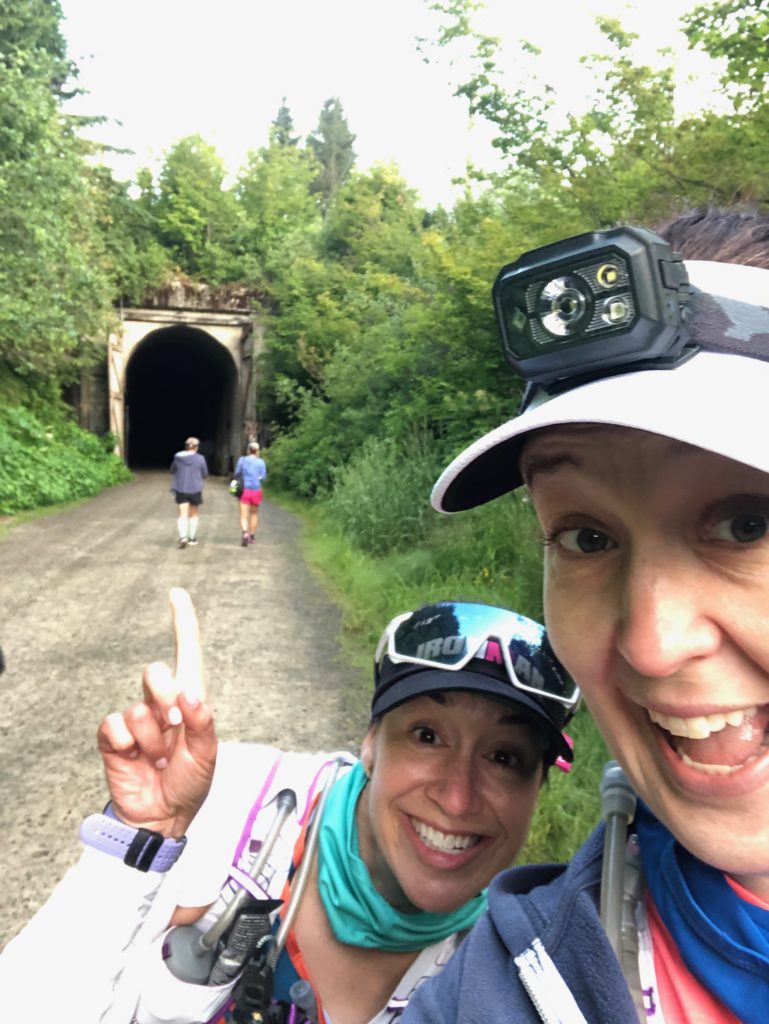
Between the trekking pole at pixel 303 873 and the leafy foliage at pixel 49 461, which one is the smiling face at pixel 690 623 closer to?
the trekking pole at pixel 303 873

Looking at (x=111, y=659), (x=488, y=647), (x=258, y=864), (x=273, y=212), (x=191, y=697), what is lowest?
(x=111, y=659)

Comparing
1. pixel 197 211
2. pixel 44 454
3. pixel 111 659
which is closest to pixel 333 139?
pixel 197 211

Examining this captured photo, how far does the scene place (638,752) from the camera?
91 centimetres

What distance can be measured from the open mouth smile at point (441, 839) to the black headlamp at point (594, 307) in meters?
1.04

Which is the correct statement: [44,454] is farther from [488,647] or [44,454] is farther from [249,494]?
[488,647]

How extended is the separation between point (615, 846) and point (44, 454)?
19.3m

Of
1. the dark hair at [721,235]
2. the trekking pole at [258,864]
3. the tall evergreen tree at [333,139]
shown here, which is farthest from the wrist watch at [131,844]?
the tall evergreen tree at [333,139]

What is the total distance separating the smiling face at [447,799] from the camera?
5.33 feet

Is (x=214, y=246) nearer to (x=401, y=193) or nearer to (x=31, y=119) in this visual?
(x=401, y=193)

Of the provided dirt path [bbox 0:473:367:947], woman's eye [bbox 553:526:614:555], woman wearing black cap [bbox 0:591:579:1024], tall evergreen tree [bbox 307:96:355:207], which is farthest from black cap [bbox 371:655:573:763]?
tall evergreen tree [bbox 307:96:355:207]

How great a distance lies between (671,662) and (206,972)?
1137 millimetres

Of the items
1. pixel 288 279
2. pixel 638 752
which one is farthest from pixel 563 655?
pixel 288 279

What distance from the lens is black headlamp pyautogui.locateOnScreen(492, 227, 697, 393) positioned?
0.84 metres

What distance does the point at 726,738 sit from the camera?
2.70 feet
